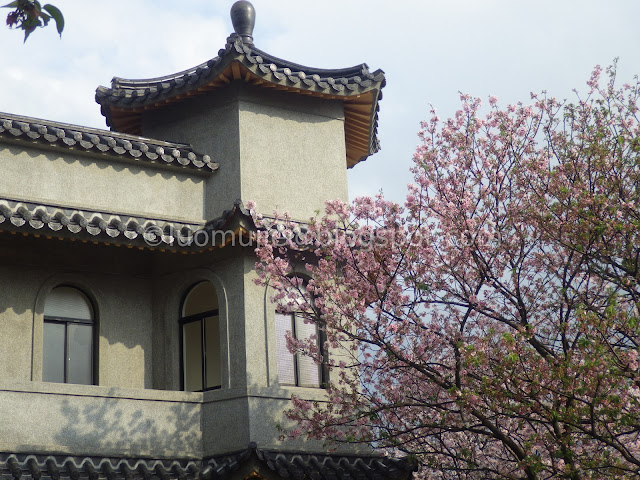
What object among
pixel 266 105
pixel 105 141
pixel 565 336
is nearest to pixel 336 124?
pixel 266 105

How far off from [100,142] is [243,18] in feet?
12.5

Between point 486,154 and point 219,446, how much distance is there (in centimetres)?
478

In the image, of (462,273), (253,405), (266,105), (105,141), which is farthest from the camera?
(266,105)

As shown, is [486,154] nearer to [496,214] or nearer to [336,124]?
[496,214]

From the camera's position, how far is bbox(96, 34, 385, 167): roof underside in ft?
41.3

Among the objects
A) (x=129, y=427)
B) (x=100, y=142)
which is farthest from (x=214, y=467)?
(x=100, y=142)

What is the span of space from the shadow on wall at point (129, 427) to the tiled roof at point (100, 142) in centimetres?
318

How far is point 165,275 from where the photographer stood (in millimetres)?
12773

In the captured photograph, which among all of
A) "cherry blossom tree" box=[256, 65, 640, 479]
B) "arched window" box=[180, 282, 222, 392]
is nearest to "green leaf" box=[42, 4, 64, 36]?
"cherry blossom tree" box=[256, 65, 640, 479]

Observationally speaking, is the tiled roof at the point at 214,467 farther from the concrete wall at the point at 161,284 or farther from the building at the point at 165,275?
the concrete wall at the point at 161,284

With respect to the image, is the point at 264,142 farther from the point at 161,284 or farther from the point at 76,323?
the point at 76,323

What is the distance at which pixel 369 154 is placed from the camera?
615 inches

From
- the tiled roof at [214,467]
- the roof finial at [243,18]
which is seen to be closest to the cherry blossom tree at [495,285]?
the tiled roof at [214,467]

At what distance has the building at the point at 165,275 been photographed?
36.1 feet
